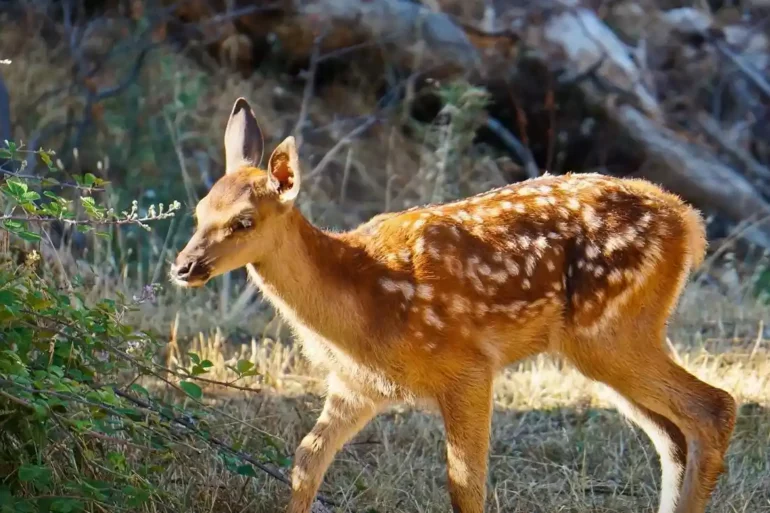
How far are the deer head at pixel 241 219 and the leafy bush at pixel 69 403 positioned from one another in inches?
7.1

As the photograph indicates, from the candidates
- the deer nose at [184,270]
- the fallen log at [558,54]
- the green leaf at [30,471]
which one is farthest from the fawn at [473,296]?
the fallen log at [558,54]

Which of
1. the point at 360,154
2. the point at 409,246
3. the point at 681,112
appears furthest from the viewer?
the point at 681,112

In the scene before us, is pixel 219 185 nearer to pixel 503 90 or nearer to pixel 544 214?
pixel 544 214

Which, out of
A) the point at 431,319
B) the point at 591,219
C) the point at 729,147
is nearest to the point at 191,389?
the point at 431,319

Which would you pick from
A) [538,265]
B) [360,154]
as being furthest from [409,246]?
[360,154]

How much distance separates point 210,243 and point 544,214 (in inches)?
58.8

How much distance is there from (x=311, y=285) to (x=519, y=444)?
188cm

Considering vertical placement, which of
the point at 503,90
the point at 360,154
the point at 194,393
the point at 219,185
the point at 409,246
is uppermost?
the point at 219,185

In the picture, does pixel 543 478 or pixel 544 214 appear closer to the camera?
pixel 544 214

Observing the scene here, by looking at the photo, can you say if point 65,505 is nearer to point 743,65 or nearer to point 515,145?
point 515,145

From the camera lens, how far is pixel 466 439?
4758 millimetres

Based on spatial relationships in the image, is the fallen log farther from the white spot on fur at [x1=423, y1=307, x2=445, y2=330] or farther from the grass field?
the white spot on fur at [x1=423, y1=307, x2=445, y2=330]

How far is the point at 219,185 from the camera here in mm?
4582

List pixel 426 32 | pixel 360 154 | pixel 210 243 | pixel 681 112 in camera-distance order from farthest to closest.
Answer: pixel 681 112, pixel 360 154, pixel 426 32, pixel 210 243
